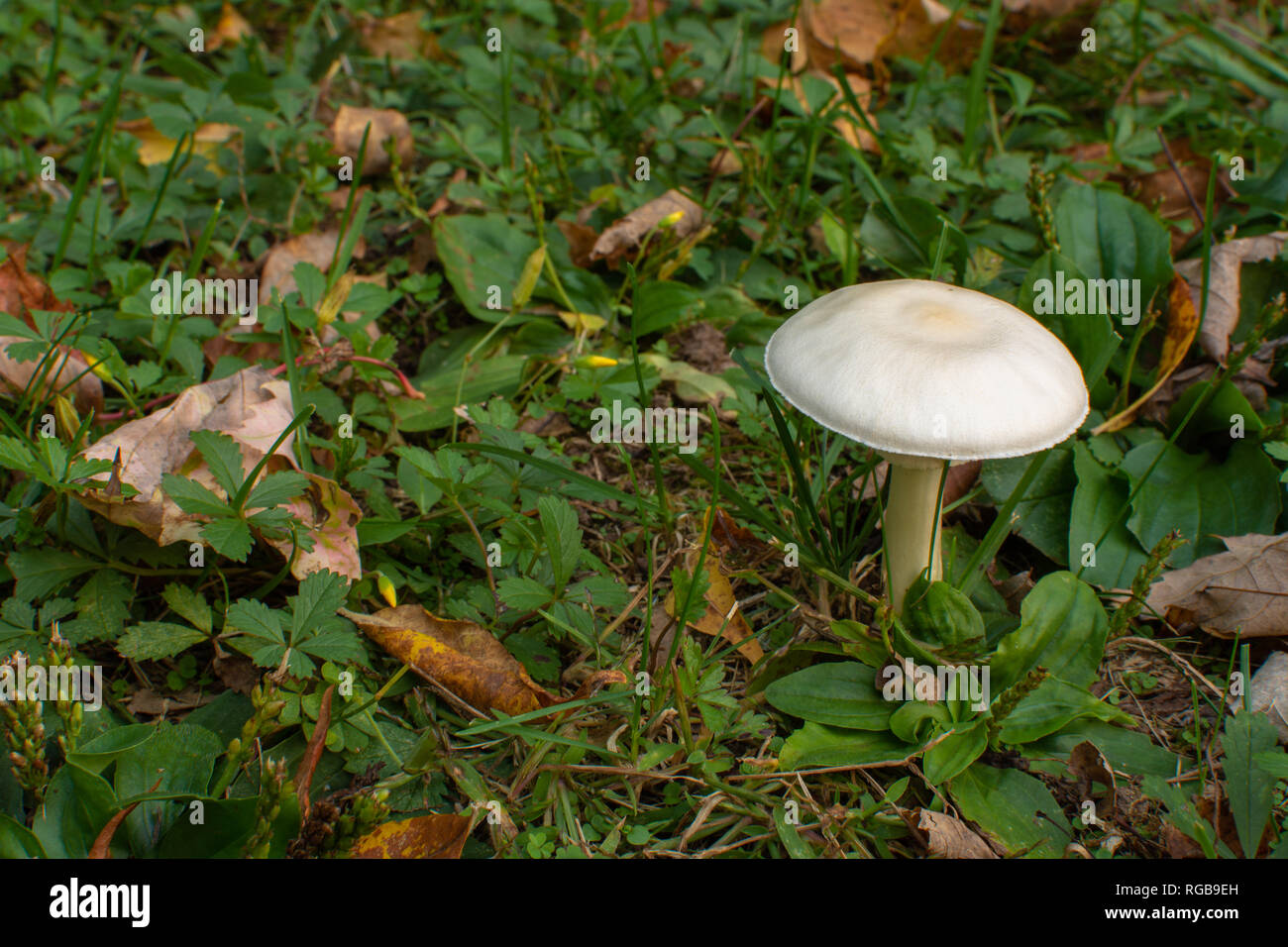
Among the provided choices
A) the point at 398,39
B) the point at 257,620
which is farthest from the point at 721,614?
the point at 398,39

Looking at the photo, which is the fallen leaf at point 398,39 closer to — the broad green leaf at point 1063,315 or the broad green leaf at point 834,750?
the broad green leaf at point 1063,315

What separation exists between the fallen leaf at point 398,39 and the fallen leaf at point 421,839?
382cm

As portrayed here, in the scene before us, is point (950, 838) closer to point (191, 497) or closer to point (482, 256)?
point (191, 497)

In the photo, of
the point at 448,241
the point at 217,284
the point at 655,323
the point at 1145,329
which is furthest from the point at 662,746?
the point at 217,284

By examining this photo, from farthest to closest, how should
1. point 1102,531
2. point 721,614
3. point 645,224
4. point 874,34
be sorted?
point 874,34 < point 645,224 < point 1102,531 < point 721,614

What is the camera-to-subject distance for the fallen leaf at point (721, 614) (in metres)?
2.39

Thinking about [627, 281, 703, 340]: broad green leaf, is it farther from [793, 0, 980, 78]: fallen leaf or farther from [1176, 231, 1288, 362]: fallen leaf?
[793, 0, 980, 78]: fallen leaf

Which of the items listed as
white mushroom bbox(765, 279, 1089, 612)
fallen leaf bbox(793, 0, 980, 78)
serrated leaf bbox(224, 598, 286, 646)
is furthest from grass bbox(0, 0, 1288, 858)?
white mushroom bbox(765, 279, 1089, 612)

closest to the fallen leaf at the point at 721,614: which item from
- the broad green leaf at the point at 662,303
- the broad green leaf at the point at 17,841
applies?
the broad green leaf at the point at 662,303

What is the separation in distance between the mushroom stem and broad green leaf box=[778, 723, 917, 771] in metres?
0.37

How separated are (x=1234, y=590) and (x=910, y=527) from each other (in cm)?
88

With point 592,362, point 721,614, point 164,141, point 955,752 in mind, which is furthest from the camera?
point 164,141

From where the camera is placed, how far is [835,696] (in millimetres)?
2180
